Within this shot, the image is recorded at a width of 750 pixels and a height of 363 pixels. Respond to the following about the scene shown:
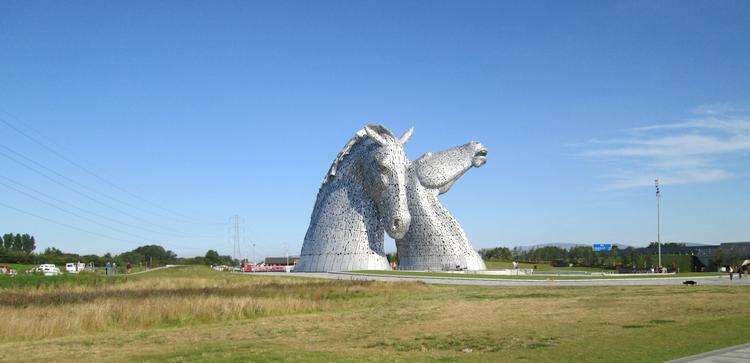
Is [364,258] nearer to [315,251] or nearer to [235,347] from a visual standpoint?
[315,251]

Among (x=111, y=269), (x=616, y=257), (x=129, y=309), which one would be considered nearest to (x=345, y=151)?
(x=111, y=269)

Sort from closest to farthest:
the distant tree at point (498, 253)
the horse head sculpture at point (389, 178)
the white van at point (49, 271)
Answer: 1. the white van at point (49, 271)
2. the horse head sculpture at point (389, 178)
3. the distant tree at point (498, 253)

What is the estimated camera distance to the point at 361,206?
4722 cm

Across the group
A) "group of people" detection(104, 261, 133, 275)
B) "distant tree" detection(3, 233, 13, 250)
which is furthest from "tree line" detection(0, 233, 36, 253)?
"group of people" detection(104, 261, 133, 275)

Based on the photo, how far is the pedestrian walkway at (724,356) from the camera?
959cm

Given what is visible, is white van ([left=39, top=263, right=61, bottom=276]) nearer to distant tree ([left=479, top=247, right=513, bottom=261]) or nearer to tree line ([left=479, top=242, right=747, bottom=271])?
tree line ([left=479, top=242, right=747, bottom=271])

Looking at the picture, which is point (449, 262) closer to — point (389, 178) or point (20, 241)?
point (389, 178)

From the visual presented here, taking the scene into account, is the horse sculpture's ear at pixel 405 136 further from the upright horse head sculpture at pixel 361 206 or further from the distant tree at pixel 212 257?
the distant tree at pixel 212 257

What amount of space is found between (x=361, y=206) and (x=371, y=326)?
1213 inches

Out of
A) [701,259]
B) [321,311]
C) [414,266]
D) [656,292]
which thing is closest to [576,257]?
[701,259]

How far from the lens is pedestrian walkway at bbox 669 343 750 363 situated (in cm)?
959

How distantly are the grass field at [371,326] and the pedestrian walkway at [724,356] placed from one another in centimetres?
46

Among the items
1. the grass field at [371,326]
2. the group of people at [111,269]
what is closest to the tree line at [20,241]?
the group of people at [111,269]

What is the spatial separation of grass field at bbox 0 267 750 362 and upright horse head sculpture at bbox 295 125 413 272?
20.2 meters
